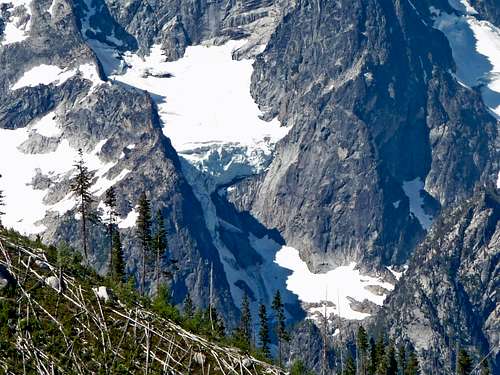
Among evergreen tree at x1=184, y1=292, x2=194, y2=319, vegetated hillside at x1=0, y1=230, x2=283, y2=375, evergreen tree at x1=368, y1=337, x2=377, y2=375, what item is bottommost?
evergreen tree at x1=368, y1=337, x2=377, y2=375

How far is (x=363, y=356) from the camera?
180625mm

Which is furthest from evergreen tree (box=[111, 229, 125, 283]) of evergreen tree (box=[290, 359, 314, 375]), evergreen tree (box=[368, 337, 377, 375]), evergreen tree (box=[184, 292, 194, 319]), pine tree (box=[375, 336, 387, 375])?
evergreen tree (box=[368, 337, 377, 375])

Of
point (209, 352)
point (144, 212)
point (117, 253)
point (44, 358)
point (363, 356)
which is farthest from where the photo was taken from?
point (363, 356)

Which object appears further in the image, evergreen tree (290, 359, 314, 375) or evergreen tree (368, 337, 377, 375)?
evergreen tree (368, 337, 377, 375)

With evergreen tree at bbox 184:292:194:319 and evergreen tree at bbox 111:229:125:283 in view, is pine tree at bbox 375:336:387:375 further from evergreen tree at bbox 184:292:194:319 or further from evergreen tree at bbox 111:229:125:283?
evergreen tree at bbox 111:229:125:283

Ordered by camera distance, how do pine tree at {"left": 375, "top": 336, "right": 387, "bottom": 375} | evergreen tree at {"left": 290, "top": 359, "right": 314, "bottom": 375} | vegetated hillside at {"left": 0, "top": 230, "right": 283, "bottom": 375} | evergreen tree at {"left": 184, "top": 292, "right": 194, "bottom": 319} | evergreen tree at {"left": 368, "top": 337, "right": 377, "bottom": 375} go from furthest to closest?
evergreen tree at {"left": 368, "top": 337, "right": 377, "bottom": 375}
pine tree at {"left": 375, "top": 336, "right": 387, "bottom": 375}
evergreen tree at {"left": 184, "top": 292, "right": 194, "bottom": 319}
evergreen tree at {"left": 290, "top": 359, "right": 314, "bottom": 375}
vegetated hillside at {"left": 0, "top": 230, "right": 283, "bottom": 375}

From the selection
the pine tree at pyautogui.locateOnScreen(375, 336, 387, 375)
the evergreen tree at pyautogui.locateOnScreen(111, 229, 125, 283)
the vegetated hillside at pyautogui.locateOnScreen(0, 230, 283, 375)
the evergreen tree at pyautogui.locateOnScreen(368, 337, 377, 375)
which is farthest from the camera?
the evergreen tree at pyautogui.locateOnScreen(368, 337, 377, 375)

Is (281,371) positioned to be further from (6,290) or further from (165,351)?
(6,290)

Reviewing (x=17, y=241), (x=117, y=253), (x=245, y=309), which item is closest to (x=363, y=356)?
(x=245, y=309)

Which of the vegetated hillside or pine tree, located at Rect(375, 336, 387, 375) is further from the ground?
the vegetated hillside

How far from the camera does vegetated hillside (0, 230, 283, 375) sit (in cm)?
6588

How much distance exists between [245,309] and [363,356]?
15842 millimetres

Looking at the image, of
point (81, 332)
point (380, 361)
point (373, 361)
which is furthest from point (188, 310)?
point (81, 332)

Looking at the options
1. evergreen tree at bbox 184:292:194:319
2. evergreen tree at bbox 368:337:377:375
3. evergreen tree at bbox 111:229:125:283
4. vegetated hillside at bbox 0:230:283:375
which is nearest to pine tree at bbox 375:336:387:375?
evergreen tree at bbox 368:337:377:375
